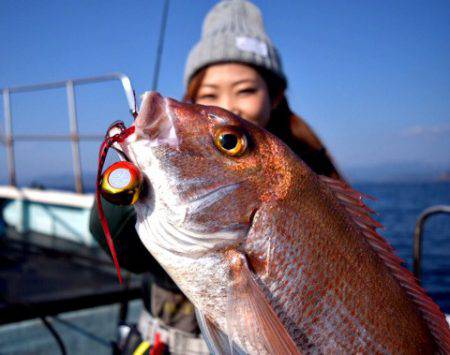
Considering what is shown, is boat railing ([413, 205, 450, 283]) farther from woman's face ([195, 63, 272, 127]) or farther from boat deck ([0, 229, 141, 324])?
boat deck ([0, 229, 141, 324])

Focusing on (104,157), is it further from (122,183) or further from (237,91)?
(237,91)

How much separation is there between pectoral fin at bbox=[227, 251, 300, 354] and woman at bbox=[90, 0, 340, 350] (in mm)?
713

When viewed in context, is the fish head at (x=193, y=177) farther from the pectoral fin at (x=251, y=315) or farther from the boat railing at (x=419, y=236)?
the boat railing at (x=419, y=236)

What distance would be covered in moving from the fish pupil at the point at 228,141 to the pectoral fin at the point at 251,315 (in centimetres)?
32

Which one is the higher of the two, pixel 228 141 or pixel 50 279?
pixel 228 141

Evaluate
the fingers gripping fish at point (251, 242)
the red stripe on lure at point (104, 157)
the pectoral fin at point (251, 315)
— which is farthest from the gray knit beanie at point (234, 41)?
the pectoral fin at point (251, 315)

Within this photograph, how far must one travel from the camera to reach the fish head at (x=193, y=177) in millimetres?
1123

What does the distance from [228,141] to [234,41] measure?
53.8 inches

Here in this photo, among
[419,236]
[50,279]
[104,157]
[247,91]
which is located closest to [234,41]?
[247,91]

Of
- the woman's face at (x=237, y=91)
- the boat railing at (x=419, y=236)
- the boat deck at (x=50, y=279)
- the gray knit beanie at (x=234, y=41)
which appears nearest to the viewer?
the woman's face at (x=237, y=91)

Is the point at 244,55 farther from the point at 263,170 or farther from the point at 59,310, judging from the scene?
the point at 59,310

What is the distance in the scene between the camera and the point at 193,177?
1.15 metres

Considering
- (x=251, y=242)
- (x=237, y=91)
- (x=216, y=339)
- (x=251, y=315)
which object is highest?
(x=237, y=91)

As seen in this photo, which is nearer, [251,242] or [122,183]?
[122,183]
